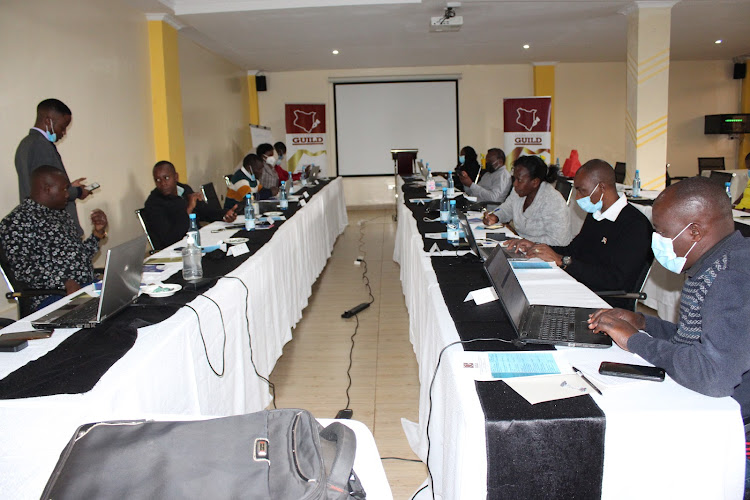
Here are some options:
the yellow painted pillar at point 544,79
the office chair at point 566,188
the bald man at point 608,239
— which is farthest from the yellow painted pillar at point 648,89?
the bald man at point 608,239

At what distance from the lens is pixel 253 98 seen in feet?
36.6

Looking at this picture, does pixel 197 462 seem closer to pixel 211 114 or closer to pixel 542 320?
pixel 542 320

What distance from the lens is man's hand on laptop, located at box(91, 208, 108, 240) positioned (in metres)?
3.09

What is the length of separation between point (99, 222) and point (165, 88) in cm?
408

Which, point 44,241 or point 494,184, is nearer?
point 44,241

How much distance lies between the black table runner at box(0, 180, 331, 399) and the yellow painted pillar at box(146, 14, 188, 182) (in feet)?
16.1

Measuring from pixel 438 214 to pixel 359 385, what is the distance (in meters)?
1.91

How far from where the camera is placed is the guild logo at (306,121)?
394 inches

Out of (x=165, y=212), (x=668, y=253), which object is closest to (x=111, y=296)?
(x=668, y=253)

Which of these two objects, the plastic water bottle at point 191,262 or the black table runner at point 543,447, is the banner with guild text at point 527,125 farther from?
the black table runner at point 543,447

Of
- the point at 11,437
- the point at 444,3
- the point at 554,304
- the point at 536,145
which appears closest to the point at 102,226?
the point at 11,437

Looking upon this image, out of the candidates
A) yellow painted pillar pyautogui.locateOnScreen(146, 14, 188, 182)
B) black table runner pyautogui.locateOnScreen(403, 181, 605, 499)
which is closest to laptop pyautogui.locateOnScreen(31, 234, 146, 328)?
black table runner pyautogui.locateOnScreen(403, 181, 605, 499)

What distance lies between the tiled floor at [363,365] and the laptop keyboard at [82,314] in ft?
3.51

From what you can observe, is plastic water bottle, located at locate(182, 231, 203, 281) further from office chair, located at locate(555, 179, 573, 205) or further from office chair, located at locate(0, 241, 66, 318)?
office chair, located at locate(555, 179, 573, 205)
